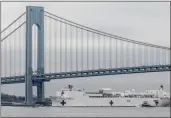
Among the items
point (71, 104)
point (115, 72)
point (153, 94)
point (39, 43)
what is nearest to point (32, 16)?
point (39, 43)

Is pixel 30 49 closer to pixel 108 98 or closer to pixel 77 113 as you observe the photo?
pixel 77 113

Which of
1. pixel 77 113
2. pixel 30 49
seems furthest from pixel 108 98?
pixel 77 113

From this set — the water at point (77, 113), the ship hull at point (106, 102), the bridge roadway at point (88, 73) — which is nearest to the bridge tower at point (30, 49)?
the bridge roadway at point (88, 73)

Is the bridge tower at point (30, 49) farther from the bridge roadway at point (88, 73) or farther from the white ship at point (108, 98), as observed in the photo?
the white ship at point (108, 98)

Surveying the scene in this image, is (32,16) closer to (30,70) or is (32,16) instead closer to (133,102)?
(30,70)

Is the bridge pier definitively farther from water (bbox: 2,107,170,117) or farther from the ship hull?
the ship hull

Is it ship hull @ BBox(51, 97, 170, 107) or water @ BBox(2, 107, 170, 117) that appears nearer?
water @ BBox(2, 107, 170, 117)

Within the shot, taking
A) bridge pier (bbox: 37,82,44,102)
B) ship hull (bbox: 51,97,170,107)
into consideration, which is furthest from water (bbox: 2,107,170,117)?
ship hull (bbox: 51,97,170,107)
